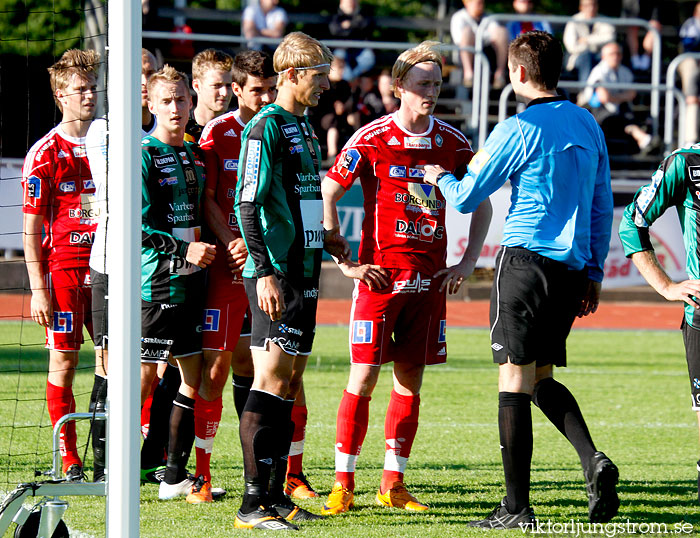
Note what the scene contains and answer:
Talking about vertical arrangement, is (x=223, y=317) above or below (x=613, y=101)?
below

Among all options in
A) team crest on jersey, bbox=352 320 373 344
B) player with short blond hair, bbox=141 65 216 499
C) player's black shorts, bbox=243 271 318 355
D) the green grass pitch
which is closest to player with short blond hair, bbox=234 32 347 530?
player's black shorts, bbox=243 271 318 355

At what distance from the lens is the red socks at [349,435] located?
203 inches

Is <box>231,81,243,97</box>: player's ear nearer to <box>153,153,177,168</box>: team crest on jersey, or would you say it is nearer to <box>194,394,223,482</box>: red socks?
<box>153,153,177,168</box>: team crest on jersey

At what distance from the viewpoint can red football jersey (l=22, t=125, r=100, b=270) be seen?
564cm

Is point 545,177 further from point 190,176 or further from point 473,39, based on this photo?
point 473,39

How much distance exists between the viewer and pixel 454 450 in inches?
263

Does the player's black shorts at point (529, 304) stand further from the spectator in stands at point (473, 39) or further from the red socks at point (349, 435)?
the spectator in stands at point (473, 39)

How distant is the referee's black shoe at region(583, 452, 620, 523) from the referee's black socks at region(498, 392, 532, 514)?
351 millimetres

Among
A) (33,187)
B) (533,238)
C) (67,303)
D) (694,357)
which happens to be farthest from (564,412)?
(33,187)

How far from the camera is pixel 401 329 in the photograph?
5.35 metres

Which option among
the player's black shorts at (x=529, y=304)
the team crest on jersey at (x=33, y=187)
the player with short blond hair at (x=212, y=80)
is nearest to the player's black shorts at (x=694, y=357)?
the player's black shorts at (x=529, y=304)

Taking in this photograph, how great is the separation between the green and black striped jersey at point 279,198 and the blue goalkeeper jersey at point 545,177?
0.70 m

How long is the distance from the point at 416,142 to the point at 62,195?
2.04 meters

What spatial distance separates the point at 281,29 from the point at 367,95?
6.28 ft
